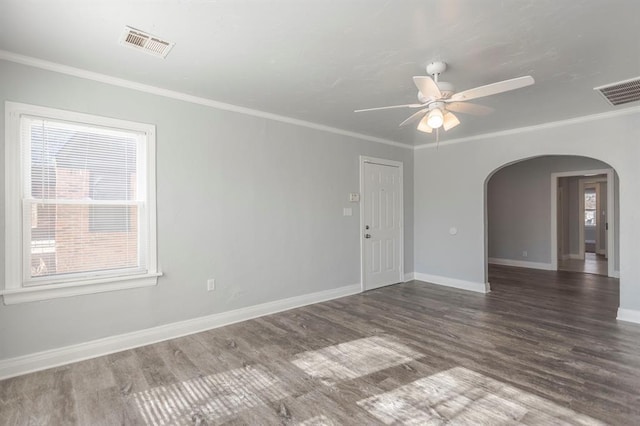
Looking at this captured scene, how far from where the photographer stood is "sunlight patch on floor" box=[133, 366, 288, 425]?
2.18 metres

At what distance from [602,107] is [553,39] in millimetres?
2239

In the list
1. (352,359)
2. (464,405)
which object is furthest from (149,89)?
(464,405)

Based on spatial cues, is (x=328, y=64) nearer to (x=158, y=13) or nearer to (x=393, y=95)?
(x=393, y=95)

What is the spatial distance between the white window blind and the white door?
10.9 feet

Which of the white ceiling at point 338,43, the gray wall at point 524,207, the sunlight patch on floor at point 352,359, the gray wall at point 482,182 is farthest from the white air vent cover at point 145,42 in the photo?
the gray wall at point 524,207

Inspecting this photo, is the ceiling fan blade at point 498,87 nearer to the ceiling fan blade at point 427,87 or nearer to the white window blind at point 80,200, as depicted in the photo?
the ceiling fan blade at point 427,87

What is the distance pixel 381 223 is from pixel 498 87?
11.3ft

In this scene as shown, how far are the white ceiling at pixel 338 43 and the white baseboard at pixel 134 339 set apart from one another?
8.09 feet

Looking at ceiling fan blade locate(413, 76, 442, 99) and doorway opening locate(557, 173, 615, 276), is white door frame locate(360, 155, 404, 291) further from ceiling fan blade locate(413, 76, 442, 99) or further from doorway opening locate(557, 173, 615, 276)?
doorway opening locate(557, 173, 615, 276)

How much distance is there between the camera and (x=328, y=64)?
109 inches

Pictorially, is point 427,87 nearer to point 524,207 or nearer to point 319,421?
point 319,421

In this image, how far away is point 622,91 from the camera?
3.33 m

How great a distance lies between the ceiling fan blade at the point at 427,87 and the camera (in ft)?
7.52

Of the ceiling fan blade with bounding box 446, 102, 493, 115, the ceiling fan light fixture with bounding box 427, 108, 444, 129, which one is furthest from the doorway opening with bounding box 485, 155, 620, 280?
the ceiling fan light fixture with bounding box 427, 108, 444, 129
